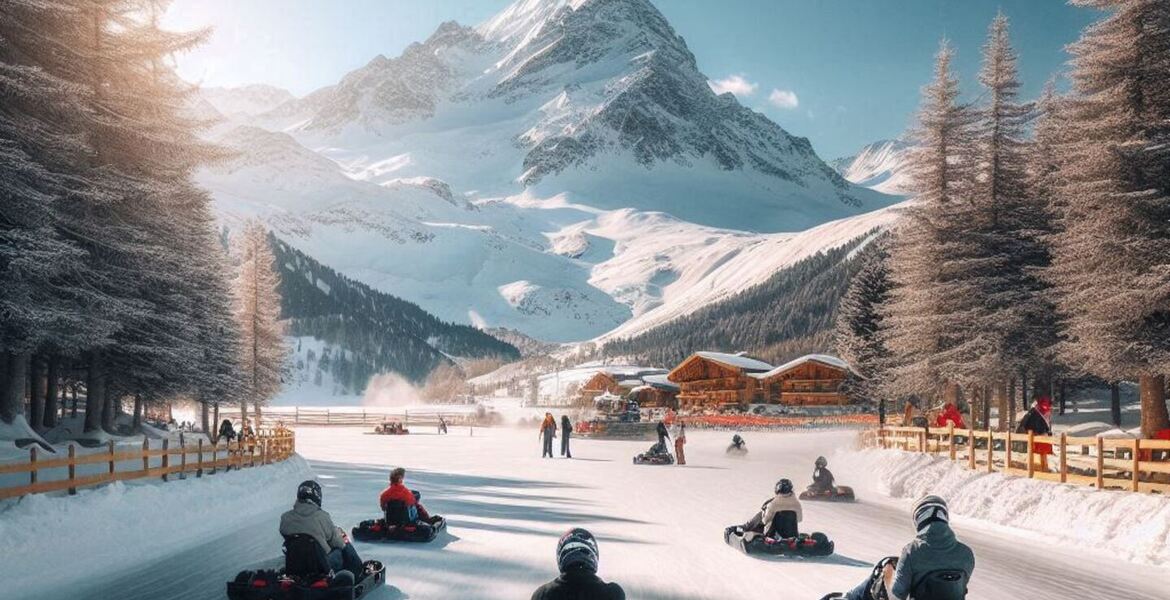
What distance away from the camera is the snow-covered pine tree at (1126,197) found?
838 inches

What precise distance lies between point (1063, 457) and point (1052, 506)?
1094 mm

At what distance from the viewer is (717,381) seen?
316ft

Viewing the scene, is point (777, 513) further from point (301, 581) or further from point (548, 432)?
point (548, 432)

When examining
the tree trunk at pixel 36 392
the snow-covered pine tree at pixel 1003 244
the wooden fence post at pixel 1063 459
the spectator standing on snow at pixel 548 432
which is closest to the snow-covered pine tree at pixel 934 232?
the snow-covered pine tree at pixel 1003 244

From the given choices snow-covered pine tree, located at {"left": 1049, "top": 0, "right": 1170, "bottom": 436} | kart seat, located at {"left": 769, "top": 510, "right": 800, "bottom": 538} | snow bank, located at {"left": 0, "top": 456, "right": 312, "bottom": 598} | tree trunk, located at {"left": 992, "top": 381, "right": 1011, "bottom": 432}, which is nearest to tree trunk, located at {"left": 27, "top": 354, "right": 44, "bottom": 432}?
snow bank, located at {"left": 0, "top": 456, "right": 312, "bottom": 598}

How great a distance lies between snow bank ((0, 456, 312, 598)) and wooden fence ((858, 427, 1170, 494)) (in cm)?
1679

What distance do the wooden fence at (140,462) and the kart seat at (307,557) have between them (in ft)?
17.9

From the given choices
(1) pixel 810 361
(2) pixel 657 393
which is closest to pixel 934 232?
(1) pixel 810 361

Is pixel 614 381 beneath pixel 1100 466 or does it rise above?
beneath

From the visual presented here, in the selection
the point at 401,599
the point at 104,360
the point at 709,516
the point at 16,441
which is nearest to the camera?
the point at 401,599

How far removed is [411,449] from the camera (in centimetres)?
5109

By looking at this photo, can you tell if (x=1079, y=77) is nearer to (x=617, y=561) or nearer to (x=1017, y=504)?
(x=1017, y=504)

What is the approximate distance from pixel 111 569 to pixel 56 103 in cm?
1000

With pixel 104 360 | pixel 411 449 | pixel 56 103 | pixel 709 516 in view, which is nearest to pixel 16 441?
pixel 104 360
